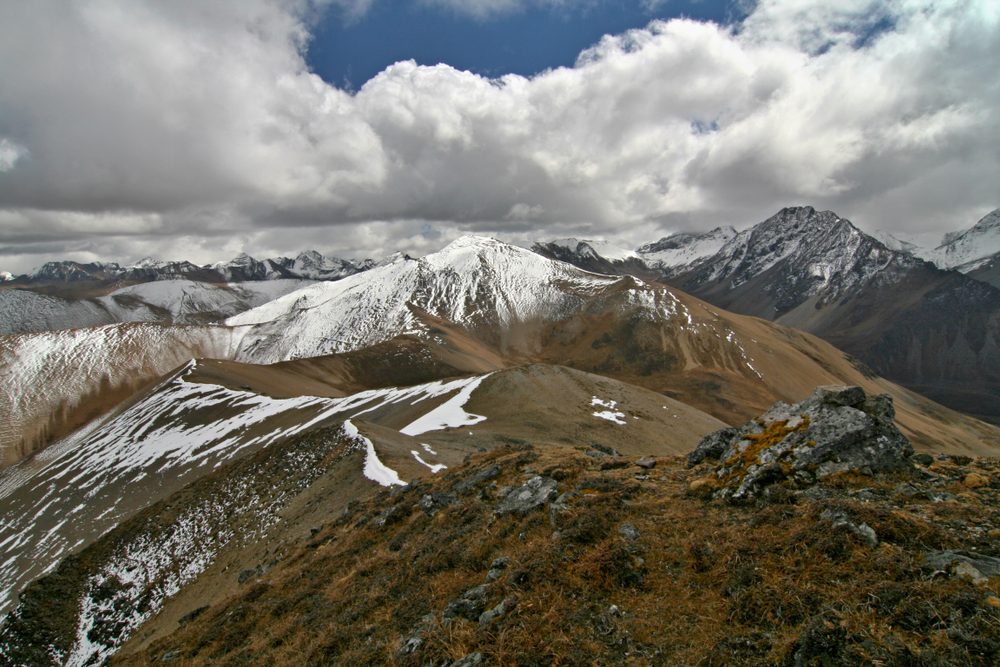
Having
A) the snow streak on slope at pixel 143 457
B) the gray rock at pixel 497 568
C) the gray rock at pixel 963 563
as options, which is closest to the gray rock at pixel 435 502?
the gray rock at pixel 497 568

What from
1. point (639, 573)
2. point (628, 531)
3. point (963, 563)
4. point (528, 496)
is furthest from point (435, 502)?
point (963, 563)

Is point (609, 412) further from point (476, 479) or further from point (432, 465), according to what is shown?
point (476, 479)

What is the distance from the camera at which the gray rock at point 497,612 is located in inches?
382

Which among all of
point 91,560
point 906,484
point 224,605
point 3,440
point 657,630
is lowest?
point 3,440

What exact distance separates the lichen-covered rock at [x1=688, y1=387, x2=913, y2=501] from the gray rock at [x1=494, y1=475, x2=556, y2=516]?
15.8 feet

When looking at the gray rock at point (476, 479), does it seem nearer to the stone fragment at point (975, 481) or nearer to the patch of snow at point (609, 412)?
the stone fragment at point (975, 481)

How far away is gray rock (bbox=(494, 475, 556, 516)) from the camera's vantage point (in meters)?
15.0

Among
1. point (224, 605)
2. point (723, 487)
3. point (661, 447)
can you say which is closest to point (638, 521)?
point (723, 487)

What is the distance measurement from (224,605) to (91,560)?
28.4 m

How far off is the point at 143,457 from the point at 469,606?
91.6m

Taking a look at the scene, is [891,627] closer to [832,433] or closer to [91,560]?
[832,433]

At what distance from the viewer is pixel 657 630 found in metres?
8.51

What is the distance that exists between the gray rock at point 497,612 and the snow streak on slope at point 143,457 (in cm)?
6089

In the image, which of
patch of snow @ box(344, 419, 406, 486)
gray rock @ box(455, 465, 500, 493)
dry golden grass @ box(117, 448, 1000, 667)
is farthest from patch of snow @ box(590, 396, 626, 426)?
dry golden grass @ box(117, 448, 1000, 667)
